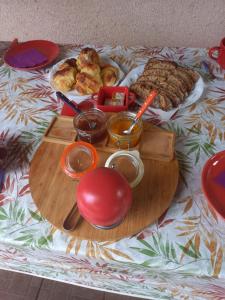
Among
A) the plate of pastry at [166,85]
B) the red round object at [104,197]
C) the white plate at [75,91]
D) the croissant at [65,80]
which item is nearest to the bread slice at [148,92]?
the plate of pastry at [166,85]

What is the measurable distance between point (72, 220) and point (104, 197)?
13 centimetres

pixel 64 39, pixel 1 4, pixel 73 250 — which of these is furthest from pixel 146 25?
pixel 73 250

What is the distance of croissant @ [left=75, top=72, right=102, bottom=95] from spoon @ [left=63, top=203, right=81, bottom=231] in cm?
44

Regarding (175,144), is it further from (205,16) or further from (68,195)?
(205,16)

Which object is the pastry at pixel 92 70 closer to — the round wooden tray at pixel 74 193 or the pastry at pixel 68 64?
the pastry at pixel 68 64

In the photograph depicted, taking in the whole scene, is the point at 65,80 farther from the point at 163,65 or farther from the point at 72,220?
the point at 72,220

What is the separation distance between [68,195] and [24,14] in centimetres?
113

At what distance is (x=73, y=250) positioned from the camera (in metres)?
0.58

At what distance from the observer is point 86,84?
90 centimetres

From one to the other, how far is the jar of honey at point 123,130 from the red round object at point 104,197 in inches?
7.1

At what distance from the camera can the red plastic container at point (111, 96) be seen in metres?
0.82

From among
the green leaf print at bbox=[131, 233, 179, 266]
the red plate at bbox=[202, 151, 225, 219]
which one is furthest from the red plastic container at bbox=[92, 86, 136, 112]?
the green leaf print at bbox=[131, 233, 179, 266]

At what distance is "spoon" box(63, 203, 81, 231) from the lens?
0.58m

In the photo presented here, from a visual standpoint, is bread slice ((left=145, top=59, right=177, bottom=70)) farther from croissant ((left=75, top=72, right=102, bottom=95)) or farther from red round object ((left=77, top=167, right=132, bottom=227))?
red round object ((left=77, top=167, right=132, bottom=227))
